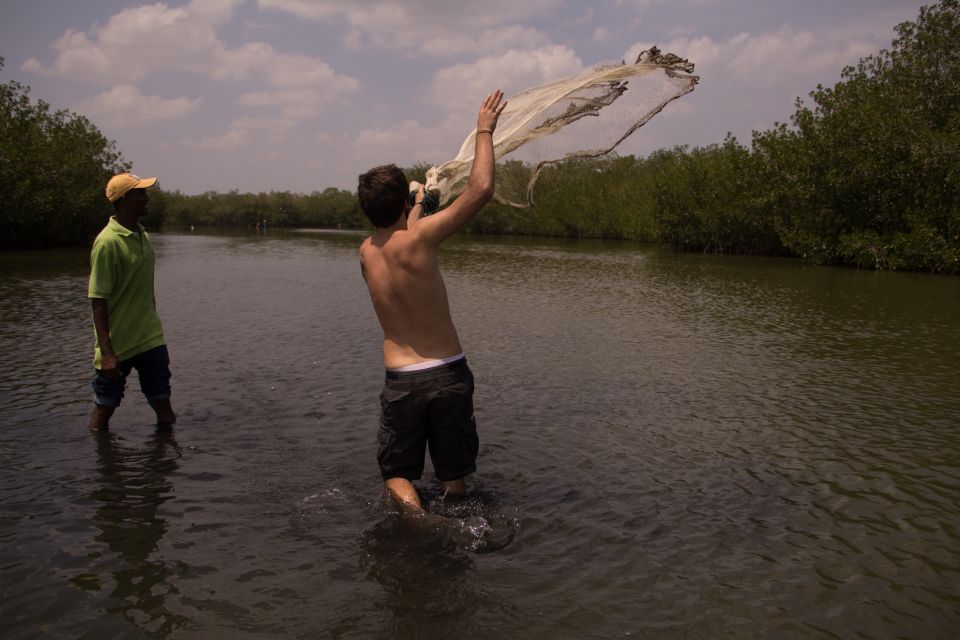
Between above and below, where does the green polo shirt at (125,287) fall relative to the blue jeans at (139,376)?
above

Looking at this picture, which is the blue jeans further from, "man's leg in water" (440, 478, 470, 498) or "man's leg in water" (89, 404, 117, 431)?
"man's leg in water" (440, 478, 470, 498)

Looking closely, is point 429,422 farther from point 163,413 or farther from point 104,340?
point 163,413

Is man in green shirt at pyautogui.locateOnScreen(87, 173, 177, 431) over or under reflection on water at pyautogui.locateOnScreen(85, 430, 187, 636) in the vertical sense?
over

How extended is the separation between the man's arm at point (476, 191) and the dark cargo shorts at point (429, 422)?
0.86 meters

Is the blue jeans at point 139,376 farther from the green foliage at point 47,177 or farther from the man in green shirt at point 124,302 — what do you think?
the green foliage at point 47,177

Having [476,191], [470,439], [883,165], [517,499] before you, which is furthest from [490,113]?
[883,165]

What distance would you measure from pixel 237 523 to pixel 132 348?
2.06m

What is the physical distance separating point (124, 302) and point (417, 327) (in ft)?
10.6

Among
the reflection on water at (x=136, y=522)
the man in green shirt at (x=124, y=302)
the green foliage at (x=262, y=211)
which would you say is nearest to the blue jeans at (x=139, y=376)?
the man in green shirt at (x=124, y=302)

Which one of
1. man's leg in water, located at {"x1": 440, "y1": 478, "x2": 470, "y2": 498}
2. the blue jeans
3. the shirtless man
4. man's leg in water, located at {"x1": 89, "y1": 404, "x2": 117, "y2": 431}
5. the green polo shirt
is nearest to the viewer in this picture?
the shirtless man

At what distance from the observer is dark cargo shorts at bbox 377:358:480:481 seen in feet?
13.4

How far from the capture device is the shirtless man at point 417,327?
388cm

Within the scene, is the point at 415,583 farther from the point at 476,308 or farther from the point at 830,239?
the point at 830,239

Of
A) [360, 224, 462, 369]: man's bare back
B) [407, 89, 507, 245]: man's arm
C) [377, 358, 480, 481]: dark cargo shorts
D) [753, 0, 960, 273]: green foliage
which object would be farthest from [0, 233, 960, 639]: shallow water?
[753, 0, 960, 273]: green foliage
